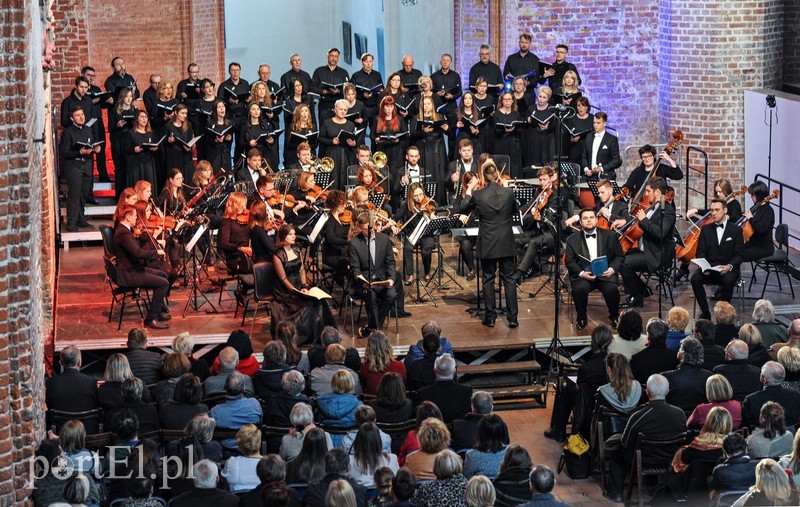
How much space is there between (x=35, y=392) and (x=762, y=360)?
6006mm

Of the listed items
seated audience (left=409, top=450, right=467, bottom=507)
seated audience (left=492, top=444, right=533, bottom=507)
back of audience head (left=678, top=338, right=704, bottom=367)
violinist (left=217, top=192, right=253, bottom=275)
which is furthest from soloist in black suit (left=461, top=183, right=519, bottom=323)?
seated audience (left=409, top=450, right=467, bottom=507)

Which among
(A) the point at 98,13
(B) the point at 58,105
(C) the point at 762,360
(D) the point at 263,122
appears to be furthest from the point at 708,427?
(A) the point at 98,13

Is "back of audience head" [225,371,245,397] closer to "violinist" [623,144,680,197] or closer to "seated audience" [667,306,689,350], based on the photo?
"seated audience" [667,306,689,350]

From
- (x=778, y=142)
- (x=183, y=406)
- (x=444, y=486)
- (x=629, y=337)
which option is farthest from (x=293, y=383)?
(x=778, y=142)

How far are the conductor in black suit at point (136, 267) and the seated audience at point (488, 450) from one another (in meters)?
5.36

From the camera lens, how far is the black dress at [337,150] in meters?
17.2

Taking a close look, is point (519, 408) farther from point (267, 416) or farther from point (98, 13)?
point (98, 13)

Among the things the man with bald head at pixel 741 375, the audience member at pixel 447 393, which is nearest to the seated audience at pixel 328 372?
the audience member at pixel 447 393

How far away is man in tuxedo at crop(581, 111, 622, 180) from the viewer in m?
16.8

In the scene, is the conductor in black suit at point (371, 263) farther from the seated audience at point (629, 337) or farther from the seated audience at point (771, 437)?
the seated audience at point (771, 437)

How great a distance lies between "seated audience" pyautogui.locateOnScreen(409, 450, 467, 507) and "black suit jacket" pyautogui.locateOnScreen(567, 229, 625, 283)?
17.8 feet

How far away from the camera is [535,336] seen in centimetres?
1379

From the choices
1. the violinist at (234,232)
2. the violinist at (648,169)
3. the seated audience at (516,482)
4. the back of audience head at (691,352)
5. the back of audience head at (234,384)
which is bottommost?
the seated audience at (516,482)

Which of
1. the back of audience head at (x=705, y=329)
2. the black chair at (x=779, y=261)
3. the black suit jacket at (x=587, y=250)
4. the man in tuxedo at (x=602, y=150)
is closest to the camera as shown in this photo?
the back of audience head at (x=705, y=329)
